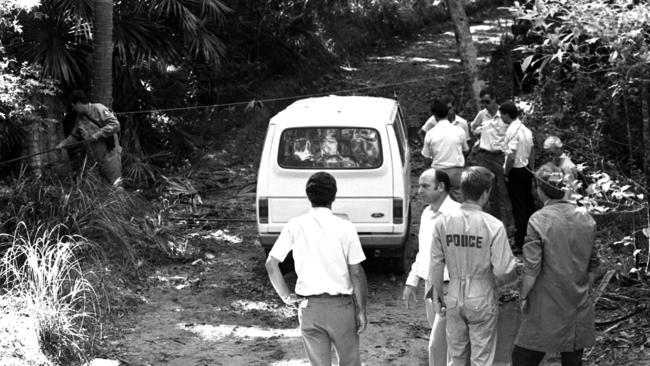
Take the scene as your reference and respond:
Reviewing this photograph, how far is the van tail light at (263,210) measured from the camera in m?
9.05

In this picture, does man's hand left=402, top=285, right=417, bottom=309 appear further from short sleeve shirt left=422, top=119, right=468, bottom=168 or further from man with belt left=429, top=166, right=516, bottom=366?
short sleeve shirt left=422, top=119, right=468, bottom=168

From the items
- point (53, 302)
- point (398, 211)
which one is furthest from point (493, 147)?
point (53, 302)

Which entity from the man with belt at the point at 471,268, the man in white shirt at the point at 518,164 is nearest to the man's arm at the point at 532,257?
the man with belt at the point at 471,268

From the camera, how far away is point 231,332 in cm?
820

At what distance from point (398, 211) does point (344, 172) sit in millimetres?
704

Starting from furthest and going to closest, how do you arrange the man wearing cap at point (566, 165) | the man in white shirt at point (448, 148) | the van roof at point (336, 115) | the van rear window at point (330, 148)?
1. the man in white shirt at point (448, 148)
2. the van roof at point (336, 115)
3. the van rear window at point (330, 148)
4. the man wearing cap at point (566, 165)

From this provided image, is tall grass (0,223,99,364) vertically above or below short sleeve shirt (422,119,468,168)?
below

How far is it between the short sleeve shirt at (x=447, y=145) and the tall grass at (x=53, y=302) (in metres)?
4.10

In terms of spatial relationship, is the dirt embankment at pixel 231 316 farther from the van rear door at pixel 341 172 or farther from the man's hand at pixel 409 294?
the man's hand at pixel 409 294

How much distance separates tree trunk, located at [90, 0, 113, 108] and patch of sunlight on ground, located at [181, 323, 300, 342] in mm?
4781

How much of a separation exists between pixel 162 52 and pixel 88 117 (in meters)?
3.00

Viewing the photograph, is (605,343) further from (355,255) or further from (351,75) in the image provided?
(351,75)

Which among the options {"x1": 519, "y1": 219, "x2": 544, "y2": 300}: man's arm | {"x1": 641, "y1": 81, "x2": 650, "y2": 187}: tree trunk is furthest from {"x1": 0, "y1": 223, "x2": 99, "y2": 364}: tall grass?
{"x1": 641, "y1": 81, "x2": 650, "y2": 187}: tree trunk

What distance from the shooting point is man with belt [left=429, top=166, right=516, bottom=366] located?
210 inches
